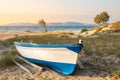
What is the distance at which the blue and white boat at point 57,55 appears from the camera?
34.6 ft

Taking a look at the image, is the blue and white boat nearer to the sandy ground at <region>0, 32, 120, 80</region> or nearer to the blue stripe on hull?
the blue stripe on hull

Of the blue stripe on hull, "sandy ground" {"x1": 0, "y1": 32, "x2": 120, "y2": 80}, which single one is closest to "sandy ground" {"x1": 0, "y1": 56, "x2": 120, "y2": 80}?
"sandy ground" {"x1": 0, "y1": 32, "x2": 120, "y2": 80}

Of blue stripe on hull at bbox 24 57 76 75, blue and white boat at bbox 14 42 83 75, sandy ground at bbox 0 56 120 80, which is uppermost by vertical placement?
blue and white boat at bbox 14 42 83 75

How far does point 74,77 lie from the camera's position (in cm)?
1106

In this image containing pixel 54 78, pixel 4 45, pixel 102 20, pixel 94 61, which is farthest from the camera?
pixel 102 20

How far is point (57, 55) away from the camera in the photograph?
36.5 ft

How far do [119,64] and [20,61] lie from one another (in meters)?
5.05

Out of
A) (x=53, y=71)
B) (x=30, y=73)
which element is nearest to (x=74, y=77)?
(x=53, y=71)

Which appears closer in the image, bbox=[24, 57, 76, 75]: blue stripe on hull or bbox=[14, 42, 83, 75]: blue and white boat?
bbox=[14, 42, 83, 75]: blue and white boat

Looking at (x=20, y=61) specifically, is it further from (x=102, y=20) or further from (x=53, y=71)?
(x=102, y=20)

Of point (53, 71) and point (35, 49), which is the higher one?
point (35, 49)

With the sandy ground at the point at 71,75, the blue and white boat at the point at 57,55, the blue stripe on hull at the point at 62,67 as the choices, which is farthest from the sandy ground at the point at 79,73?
the blue and white boat at the point at 57,55

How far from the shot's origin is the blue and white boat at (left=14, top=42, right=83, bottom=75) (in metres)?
10.5

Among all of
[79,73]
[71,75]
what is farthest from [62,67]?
[79,73]
